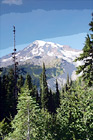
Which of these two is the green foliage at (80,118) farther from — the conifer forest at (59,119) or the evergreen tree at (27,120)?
the evergreen tree at (27,120)

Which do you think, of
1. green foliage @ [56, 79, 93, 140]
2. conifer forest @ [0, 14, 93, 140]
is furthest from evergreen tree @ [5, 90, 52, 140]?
green foliage @ [56, 79, 93, 140]

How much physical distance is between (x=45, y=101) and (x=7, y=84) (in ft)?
53.4

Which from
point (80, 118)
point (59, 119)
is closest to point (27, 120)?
point (80, 118)

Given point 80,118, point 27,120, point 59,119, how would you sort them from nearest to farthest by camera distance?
point 27,120 → point 80,118 → point 59,119

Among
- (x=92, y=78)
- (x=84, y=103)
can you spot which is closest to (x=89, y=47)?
(x=92, y=78)

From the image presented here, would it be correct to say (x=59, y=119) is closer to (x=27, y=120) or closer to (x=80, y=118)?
(x=80, y=118)

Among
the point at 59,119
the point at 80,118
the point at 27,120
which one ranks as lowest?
the point at 59,119

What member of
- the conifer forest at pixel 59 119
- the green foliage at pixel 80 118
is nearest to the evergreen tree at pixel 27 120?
the conifer forest at pixel 59 119

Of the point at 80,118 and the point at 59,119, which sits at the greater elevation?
the point at 80,118

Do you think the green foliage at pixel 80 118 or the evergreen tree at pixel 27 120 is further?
the green foliage at pixel 80 118

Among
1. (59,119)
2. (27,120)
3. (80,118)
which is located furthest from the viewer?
(59,119)

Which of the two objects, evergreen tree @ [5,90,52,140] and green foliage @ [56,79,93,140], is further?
green foliage @ [56,79,93,140]

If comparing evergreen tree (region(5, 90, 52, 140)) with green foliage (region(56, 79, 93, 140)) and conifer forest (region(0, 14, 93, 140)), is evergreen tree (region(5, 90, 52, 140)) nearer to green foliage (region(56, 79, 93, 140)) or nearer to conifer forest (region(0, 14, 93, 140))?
conifer forest (region(0, 14, 93, 140))

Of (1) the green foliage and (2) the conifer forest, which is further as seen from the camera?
(1) the green foliage
